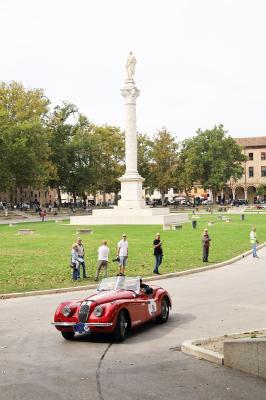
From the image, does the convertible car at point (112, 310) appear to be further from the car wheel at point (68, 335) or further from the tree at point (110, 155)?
the tree at point (110, 155)

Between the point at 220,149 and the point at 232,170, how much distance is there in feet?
15.6

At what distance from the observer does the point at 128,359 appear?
10836 millimetres

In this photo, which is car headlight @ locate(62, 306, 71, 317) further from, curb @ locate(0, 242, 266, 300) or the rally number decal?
curb @ locate(0, 242, 266, 300)

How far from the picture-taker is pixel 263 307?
1575cm

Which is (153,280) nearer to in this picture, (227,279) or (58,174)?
(227,279)

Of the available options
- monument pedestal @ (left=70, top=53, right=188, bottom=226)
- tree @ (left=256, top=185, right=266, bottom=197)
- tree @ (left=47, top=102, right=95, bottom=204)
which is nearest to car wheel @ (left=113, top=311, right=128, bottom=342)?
monument pedestal @ (left=70, top=53, right=188, bottom=226)

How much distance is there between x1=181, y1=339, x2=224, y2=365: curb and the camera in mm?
10195

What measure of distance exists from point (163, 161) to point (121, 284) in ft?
326

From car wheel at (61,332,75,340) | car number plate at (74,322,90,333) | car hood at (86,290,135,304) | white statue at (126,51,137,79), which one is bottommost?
car wheel at (61,332,75,340)

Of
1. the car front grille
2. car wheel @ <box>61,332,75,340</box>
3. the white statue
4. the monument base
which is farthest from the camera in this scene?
the white statue

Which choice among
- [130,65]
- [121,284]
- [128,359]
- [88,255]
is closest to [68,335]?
[121,284]

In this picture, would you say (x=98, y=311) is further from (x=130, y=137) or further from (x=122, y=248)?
(x=130, y=137)

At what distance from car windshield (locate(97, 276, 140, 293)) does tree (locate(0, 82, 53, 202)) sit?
6395 centimetres

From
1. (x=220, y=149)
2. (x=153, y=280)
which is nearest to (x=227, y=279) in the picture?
(x=153, y=280)
